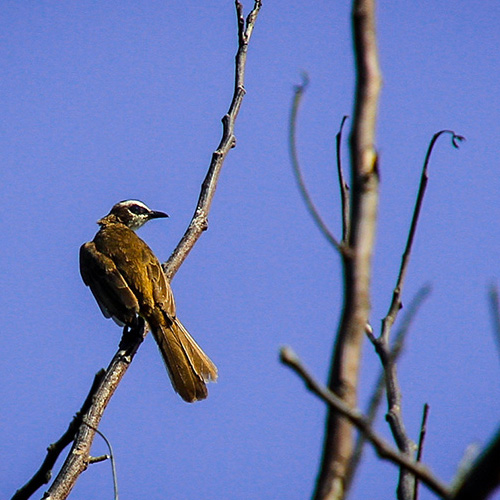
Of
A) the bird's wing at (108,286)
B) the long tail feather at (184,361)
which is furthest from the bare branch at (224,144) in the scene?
the bird's wing at (108,286)

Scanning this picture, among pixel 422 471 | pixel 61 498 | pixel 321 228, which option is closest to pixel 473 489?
pixel 422 471

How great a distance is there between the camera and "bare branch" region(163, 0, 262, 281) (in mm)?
5340

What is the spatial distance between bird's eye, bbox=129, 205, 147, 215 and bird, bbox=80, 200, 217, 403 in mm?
1051

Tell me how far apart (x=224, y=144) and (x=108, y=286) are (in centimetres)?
306

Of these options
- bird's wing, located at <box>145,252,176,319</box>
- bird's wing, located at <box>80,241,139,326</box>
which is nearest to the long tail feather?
bird's wing, located at <box>145,252,176,319</box>

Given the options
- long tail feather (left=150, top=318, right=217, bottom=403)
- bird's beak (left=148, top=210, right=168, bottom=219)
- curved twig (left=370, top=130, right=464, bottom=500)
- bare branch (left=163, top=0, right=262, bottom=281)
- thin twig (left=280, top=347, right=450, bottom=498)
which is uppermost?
bird's beak (left=148, top=210, right=168, bottom=219)

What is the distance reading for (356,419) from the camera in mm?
1238

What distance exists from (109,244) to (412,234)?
6403 mm

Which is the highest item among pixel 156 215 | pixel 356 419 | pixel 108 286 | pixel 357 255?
pixel 156 215

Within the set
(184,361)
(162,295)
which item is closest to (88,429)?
(184,361)

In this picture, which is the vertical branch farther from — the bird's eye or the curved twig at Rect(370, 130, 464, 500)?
the bird's eye

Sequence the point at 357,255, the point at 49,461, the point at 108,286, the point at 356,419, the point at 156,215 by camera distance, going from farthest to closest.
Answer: the point at 156,215
the point at 108,286
the point at 49,461
the point at 357,255
the point at 356,419

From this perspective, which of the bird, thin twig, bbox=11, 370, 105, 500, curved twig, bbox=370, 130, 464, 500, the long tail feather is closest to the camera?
thin twig, bbox=11, 370, 105, 500

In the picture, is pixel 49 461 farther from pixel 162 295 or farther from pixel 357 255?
pixel 162 295
